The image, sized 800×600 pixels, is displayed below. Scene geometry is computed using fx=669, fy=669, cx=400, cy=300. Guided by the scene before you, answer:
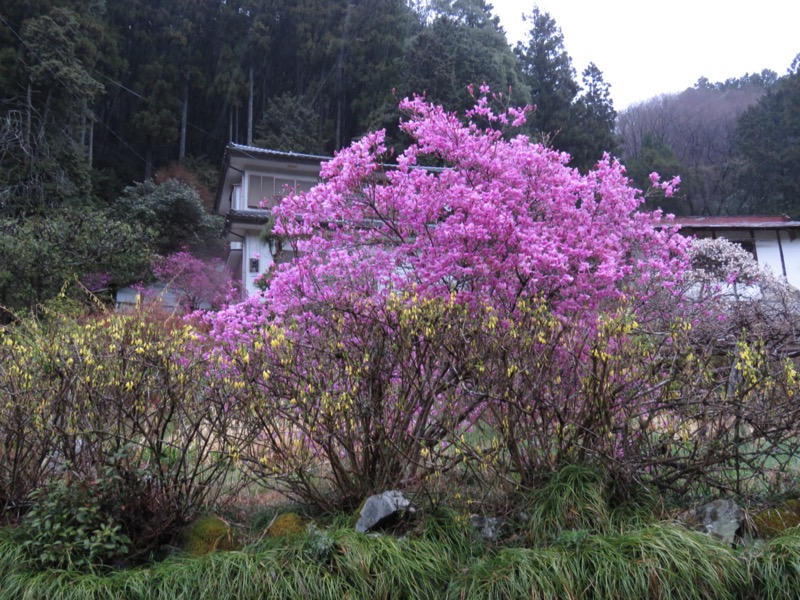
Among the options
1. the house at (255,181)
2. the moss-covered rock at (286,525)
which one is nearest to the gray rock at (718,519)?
the moss-covered rock at (286,525)

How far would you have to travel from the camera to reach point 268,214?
17250mm

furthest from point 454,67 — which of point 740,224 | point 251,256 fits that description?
point 251,256

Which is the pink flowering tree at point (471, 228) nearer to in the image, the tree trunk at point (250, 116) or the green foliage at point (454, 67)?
the green foliage at point (454, 67)

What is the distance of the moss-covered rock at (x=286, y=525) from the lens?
13.6 feet

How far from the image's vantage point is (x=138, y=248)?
13570mm

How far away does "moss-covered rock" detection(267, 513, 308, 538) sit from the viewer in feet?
13.6

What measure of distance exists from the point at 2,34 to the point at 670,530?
935 inches

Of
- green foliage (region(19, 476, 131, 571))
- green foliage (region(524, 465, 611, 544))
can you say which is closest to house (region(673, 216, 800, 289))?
green foliage (region(524, 465, 611, 544))

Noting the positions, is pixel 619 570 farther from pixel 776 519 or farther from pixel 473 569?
pixel 776 519

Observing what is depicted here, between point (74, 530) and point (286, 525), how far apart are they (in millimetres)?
1231

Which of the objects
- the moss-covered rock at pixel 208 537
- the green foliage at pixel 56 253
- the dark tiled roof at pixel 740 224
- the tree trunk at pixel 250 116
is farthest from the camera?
the tree trunk at pixel 250 116

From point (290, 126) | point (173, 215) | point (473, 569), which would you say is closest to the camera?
point (473, 569)

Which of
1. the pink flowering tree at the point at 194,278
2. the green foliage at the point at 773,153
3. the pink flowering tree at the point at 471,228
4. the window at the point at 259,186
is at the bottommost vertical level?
the pink flowering tree at the point at 471,228

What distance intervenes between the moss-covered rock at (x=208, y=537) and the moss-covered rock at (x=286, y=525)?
8.9 inches
